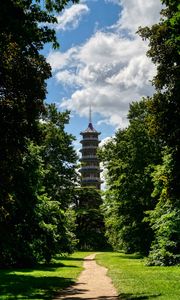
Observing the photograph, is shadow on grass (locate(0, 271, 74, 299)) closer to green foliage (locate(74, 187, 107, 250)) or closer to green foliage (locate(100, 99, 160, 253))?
green foliage (locate(100, 99, 160, 253))

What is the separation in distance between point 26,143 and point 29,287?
8.85 meters

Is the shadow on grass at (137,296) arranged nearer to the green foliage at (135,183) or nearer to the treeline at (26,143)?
the treeline at (26,143)

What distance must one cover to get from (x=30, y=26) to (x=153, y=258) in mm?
22390

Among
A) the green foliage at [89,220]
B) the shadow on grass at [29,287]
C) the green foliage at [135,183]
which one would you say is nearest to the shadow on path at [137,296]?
the shadow on grass at [29,287]

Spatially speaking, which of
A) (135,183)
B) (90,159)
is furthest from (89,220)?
(135,183)

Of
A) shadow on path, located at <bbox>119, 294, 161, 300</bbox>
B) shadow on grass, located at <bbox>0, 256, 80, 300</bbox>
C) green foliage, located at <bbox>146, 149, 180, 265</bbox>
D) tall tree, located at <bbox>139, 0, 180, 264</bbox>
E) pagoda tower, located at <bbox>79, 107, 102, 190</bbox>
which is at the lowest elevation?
shadow on path, located at <bbox>119, 294, 161, 300</bbox>

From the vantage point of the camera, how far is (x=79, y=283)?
21.7 m

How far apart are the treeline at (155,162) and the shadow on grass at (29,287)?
868 centimetres

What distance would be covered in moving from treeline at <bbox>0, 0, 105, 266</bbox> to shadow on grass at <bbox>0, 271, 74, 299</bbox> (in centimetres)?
341

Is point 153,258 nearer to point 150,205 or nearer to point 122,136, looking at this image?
point 150,205

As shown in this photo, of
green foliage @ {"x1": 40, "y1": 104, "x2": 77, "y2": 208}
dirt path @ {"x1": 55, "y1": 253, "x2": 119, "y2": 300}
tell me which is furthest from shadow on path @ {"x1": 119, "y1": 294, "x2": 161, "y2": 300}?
green foliage @ {"x1": 40, "y1": 104, "x2": 77, "y2": 208}

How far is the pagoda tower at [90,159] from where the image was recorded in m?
112

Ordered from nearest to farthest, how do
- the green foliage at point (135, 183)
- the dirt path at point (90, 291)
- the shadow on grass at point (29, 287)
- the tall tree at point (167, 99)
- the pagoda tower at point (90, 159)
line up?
1. the dirt path at point (90, 291)
2. the shadow on grass at point (29, 287)
3. the tall tree at point (167, 99)
4. the green foliage at point (135, 183)
5. the pagoda tower at point (90, 159)

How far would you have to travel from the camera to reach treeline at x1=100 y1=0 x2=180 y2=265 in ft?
79.6
